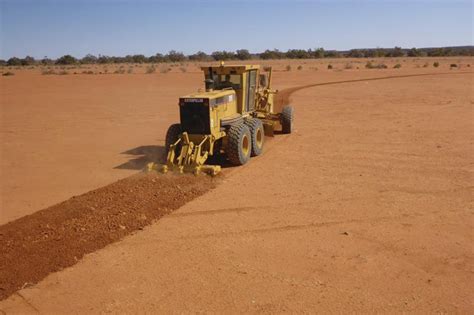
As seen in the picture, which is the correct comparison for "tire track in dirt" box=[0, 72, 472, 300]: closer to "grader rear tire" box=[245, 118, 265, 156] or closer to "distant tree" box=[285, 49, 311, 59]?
"grader rear tire" box=[245, 118, 265, 156]

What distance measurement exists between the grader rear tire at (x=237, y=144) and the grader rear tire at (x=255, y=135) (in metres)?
0.42

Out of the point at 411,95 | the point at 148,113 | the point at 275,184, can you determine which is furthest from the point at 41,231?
the point at 411,95

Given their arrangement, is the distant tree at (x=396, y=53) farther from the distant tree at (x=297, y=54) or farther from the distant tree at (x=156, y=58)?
the distant tree at (x=156, y=58)

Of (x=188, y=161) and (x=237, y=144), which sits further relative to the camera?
(x=237, y=144)

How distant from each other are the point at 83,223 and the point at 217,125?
4118 millimetres

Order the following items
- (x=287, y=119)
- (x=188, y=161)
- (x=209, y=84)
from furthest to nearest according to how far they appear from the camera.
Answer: (x=287, y=119), (x=209, y=84), (x=188, y=161)

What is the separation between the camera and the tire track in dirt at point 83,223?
620 centimetres

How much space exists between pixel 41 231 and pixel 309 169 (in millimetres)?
5686

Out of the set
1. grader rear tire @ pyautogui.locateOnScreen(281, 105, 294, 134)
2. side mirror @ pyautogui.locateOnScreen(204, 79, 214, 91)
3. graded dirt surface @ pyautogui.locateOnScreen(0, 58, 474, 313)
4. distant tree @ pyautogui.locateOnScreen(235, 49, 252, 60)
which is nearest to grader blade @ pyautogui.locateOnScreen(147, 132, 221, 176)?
graded dirt surface @ pyautogui.locateOnScreen(0, 58, 474, 313)

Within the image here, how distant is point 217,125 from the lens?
1066 centimetres

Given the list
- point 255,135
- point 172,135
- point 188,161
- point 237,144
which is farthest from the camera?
point 255,135

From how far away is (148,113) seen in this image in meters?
20.5

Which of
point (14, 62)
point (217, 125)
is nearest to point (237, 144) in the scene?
point (217, 125)

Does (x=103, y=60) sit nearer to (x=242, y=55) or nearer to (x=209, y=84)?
(x=242, y=55)
